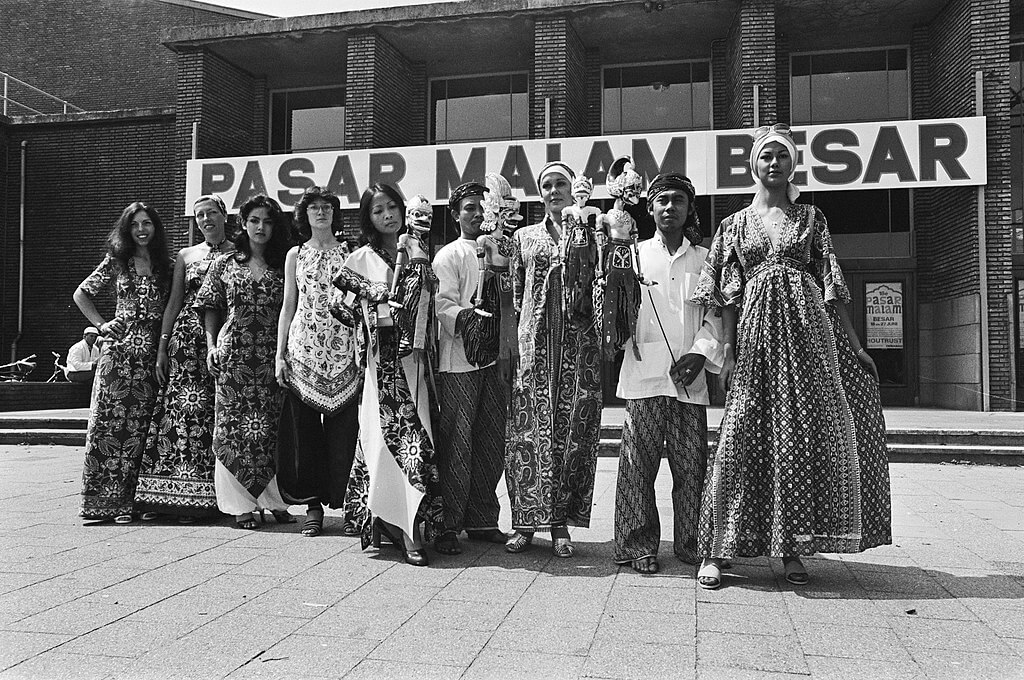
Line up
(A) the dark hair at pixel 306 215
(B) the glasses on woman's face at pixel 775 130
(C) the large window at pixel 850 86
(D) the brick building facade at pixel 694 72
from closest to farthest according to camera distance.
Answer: (B) the glasses on woman's face at pixel 775 130
(A) the dark hair at pixel 306 215
(D) the brick building facade at pixel 694 72
(C) the large window at pixel 850 86

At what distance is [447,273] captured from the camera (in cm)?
446

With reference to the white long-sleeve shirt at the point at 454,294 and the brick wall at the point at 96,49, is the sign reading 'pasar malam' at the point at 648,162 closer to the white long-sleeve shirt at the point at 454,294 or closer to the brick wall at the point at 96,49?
the white long-sleeve shirt at the point at 454,294

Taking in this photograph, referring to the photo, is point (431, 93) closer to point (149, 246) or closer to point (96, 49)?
point (96, 49)

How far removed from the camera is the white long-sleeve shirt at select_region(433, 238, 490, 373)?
14.5 feet

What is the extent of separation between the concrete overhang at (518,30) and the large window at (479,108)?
235mm

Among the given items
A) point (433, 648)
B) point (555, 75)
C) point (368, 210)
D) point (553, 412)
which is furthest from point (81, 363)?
point (433, 648)

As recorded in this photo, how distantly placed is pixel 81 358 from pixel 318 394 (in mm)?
14161

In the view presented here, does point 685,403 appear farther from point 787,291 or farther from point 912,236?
point 912,236

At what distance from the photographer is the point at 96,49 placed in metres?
22.2

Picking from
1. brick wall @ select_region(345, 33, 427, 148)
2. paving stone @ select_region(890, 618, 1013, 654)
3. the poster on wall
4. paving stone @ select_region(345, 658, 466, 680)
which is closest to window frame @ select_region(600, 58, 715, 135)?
brick wall @ select_region(345, 33, 427, 148)

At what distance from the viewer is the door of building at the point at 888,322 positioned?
1484 centimetres

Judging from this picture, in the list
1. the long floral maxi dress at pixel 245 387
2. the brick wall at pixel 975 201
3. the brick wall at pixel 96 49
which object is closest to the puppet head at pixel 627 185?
the long floral maxi dress at pixel 245 387

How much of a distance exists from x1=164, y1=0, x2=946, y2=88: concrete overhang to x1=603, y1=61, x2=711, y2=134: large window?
0.24m

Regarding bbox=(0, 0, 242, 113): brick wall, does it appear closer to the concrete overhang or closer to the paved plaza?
the concrete overhang
